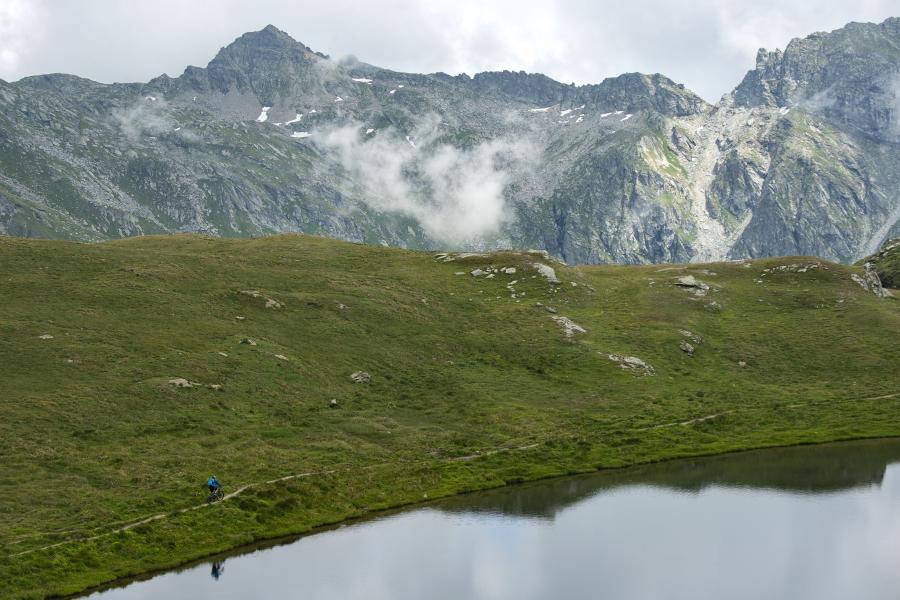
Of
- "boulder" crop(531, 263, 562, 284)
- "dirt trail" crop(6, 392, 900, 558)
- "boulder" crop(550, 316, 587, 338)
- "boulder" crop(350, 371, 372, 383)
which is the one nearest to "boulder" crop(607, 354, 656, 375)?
"boulder" crop(550, 316, 587, 338)

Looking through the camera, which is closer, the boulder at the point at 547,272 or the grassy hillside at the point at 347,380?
the grassy hillside at the point at 347,380

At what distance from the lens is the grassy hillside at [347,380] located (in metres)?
60.2

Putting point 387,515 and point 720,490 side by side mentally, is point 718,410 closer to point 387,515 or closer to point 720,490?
point 720,490

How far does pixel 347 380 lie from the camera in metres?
91.1

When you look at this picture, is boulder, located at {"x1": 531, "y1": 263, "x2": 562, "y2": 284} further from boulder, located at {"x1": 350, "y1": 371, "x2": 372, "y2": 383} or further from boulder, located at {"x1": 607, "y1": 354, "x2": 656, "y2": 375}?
boulder, located at {"x1": 350, "y1": 371, "x2": 372, "y2": 383}

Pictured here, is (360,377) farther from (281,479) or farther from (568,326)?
(568,326)

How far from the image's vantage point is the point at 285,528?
59875 millimetres

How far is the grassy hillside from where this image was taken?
60156 millimetres

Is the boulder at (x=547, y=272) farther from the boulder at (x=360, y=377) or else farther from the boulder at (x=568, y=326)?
the boulder at (x=360, y=377)

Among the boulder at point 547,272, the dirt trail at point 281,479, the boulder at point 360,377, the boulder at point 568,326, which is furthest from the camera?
the boulder at point 547,272

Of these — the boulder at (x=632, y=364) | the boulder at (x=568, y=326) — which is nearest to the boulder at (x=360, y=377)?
the boulder at (x=568, y=326)

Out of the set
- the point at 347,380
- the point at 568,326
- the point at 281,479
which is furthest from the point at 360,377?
the point at 568,326

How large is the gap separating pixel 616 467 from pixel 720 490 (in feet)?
33.0

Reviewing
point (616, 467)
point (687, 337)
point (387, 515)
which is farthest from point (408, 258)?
point (387, 515)
